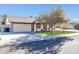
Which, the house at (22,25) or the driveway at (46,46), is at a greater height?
the house at (22,25)

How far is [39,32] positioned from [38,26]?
132 millimetres

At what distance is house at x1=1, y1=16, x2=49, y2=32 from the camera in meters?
8.57

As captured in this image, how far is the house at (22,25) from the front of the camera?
8.57m

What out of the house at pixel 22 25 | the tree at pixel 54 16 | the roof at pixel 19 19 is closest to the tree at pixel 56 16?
the tree at pixel 54 16

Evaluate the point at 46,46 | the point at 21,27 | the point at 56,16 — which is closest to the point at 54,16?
the point at 56,16

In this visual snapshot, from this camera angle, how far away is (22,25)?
8680 millimetres

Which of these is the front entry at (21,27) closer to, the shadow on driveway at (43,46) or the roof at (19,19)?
the roof at (19,19)

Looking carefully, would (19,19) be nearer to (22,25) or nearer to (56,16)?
(22,25)

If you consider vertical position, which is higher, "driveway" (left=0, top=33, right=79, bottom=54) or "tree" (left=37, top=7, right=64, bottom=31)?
"tree" (left=37, top=7, right=64, bottom=31)

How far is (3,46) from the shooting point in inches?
332

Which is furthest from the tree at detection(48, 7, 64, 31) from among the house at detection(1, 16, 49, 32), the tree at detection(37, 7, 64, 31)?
the house at detection(1, 16, 49, 32)

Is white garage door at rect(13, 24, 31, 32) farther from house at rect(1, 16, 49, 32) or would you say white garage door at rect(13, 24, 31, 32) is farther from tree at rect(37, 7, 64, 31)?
tree at rect(37, 7, 64, 31)
